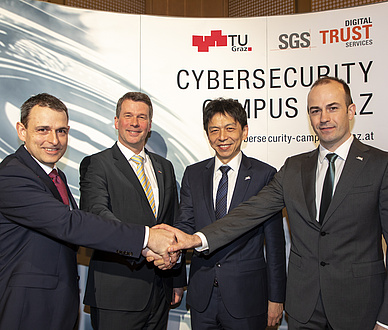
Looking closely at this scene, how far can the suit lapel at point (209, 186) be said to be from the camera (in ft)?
8.63

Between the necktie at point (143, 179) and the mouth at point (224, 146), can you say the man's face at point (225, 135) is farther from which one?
the necktie at point (143, 179)

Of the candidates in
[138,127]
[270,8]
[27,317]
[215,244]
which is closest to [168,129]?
[138,127]

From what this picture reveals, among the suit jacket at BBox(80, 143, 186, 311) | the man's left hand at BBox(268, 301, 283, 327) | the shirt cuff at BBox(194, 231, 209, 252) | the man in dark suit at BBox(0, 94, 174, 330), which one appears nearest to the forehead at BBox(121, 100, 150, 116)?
the suit jacket at BBox(80, 143, 186, 311)

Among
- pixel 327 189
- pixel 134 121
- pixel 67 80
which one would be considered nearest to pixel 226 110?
pixel 134 121

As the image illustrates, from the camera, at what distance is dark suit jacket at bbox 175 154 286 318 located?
2436 millimetres

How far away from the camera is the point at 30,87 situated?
3.64 meters

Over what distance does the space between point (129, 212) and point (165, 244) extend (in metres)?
Answer: 0.35

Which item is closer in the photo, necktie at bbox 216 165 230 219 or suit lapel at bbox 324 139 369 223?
suit lapel at bbox 324 139 369 223

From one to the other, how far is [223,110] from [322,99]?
762mm

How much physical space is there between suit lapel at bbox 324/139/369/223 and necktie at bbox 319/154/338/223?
0.05 meters

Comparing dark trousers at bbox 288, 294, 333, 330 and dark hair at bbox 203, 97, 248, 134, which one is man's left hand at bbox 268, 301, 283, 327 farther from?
dark hair at bbox 203, 97, 248, 134

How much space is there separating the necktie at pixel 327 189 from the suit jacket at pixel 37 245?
1.28 m

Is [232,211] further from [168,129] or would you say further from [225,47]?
[225,47]

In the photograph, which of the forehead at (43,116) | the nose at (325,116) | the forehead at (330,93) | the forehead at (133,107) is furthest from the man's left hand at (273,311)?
the forehead at (43,116)
